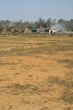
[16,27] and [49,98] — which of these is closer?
[49,98]

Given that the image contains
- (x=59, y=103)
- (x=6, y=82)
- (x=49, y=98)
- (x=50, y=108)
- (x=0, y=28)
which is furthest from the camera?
(x=0, y=28)

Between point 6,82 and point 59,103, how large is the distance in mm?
4000

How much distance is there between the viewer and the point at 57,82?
13445mm

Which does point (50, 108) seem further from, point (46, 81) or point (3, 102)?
point (46, 81)

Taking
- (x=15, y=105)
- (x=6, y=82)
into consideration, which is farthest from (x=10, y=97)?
(x=6, y=82)

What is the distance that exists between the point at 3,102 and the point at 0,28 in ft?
261

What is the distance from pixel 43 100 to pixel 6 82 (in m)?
3.51

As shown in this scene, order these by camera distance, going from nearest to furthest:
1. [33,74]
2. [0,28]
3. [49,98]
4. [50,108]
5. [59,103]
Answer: [50,108] < [59,103] < [49,98] < [33,74] < [0,28]

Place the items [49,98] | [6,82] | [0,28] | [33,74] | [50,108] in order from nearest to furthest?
[50,108]
[49,98]
[6,82]
[33,74]
[0,28]

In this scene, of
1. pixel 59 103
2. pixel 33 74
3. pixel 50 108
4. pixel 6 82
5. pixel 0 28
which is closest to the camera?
pixel 50 108

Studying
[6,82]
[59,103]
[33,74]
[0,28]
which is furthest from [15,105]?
[0,28]

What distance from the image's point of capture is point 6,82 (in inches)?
521

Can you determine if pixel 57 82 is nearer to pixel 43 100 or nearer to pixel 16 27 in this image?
pixel 43 100

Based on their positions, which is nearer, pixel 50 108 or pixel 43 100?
pixel 50 108
